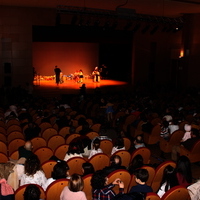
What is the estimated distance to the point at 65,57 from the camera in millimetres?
24359

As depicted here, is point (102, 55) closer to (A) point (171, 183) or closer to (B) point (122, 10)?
(B) point (122, 10)

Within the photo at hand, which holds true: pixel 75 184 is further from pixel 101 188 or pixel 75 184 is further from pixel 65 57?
pixel 65 57

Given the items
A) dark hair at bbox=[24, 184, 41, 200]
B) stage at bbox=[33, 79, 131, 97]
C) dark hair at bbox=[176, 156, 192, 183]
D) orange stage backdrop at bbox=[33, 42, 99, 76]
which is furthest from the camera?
orange stage backdrop at bbox=[33, 42, 99, 76]

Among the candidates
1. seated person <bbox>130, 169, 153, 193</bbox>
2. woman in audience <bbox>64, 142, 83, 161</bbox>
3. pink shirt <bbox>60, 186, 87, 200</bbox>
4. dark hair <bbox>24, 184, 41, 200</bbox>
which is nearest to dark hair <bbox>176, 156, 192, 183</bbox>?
seated person <bbox>130, 169, 153, 193</bbox>

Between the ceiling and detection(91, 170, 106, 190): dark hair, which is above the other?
the ceiling

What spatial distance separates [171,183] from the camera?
4.52 metres

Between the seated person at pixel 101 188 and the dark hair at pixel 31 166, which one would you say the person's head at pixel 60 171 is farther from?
the seated person at pixel 101 188

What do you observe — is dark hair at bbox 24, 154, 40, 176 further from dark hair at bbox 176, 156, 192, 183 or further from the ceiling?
the ceiling

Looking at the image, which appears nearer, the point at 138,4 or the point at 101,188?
the point at 101,188

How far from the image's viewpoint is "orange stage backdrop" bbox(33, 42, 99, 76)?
930 inches

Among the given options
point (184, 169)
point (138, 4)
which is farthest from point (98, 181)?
point (138, 4)

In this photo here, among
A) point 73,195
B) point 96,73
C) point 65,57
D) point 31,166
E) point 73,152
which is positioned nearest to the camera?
point 73,195

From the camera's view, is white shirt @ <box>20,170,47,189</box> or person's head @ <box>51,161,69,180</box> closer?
person's head @ <box>51,161,69,180</box>

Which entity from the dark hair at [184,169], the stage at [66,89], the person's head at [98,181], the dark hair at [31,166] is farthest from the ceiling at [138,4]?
the person's head at [98,181]
